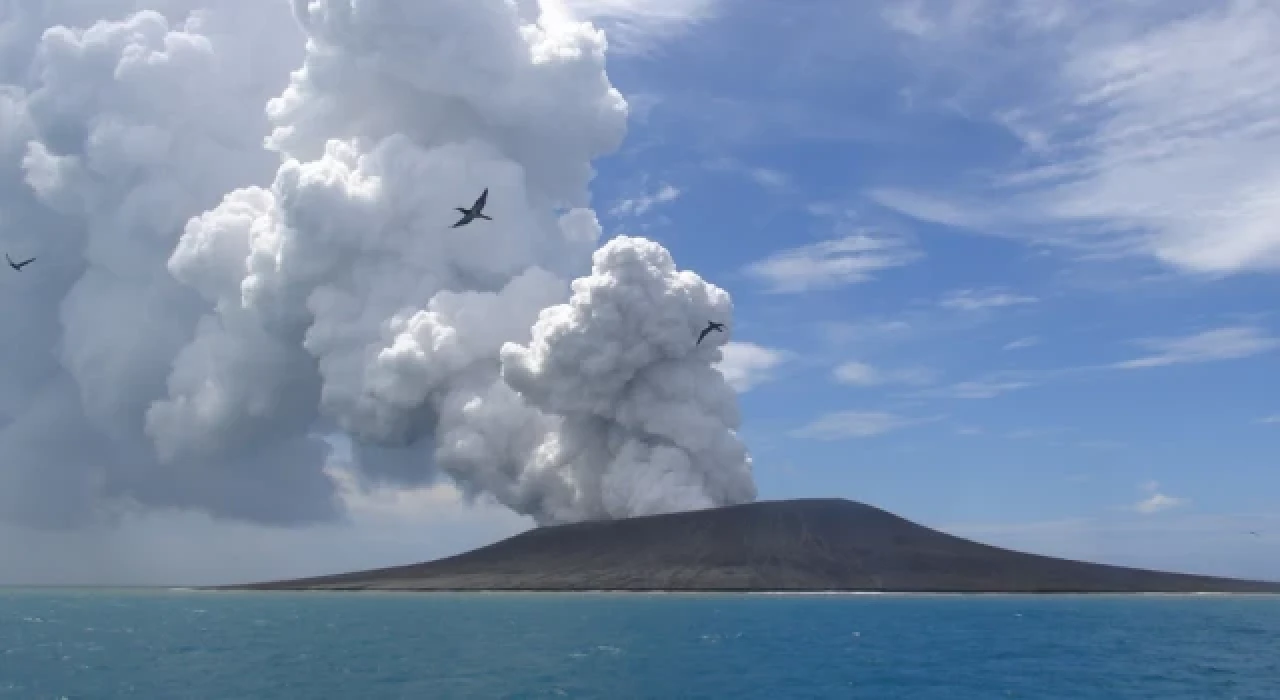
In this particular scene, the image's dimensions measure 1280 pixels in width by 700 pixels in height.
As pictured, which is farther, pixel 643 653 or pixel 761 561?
pixel 761 561

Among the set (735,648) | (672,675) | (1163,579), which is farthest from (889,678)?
(1163,579)

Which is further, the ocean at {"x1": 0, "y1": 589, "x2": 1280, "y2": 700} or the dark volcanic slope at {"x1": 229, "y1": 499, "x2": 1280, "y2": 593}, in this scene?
the dark volcanic slope at {"x1": 229, "y1": 499, "x2": 1280, "y2": 593}

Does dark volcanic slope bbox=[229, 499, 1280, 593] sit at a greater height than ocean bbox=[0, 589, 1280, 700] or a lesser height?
greater

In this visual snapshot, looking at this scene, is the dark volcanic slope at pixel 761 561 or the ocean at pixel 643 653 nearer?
the ocean at pixel 643 653

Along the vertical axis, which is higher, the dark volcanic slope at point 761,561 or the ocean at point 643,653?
the dark volcanic slope at point 761,561

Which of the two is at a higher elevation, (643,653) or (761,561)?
(761,561)
